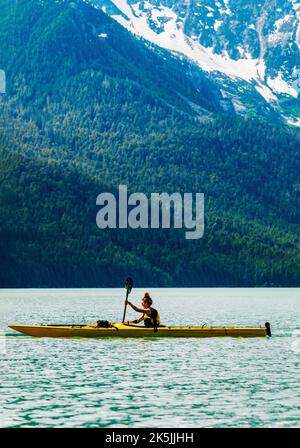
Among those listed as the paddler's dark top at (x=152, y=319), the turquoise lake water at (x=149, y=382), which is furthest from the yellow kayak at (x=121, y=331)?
the turquoise lake water at (x=149, y=382)

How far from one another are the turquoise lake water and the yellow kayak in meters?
0.95

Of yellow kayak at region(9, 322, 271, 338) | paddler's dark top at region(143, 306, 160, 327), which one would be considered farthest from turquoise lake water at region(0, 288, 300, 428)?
paddler's dark top at region(143, 306, 160, 327)

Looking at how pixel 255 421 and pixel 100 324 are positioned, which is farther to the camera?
pixel 100 324

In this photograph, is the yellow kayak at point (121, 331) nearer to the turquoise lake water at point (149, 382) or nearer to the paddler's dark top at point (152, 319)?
the paddler's dark top at point (152, 319)

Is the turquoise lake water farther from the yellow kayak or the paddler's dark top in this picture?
the paddler's dark top

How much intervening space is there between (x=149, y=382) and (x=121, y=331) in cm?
2333

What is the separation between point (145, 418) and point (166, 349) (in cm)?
3485

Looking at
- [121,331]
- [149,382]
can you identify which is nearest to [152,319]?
[121,331]

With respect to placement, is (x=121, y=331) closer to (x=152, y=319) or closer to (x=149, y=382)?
(x=152, y=319)

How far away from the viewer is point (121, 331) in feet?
301
